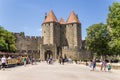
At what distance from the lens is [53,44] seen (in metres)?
101

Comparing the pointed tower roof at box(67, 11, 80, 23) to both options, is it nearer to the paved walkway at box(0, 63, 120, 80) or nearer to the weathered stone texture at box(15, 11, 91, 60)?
the weathered stone texture at box(15, 11, 91, 60)

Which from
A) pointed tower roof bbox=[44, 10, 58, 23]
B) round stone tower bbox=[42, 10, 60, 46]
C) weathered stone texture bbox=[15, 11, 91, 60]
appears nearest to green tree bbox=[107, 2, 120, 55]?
weathered stone texture bbox=[15, 11, 91, 60]

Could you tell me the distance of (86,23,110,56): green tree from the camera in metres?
73.4

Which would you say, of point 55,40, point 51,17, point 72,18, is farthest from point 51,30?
point 72,18

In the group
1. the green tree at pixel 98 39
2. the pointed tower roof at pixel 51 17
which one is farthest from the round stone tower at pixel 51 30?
the green tree at pixel 98 39

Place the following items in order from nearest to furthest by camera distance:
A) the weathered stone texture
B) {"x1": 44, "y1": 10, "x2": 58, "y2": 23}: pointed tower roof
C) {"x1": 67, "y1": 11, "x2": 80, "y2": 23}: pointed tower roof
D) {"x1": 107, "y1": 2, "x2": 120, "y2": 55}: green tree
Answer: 1. {"x1": 107, "y1": 2, "x2": 120, "y2": 55}: green tree
2. the weathered stone texture
3. {"x1": 44, "y1": 10, "x2": 58, "y2": 23}: pointed tower roof
4. {"x1": 67, "y1": 11, "x2": 80, "y2": 23}: pointed tower roof

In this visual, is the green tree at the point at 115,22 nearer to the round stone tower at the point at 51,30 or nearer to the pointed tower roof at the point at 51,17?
the round stone tower at the point at 51,30

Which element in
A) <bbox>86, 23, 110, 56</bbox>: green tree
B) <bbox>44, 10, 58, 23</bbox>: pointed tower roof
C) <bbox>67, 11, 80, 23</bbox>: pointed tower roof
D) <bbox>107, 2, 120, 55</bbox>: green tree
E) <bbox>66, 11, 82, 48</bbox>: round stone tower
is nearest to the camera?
<bbox>107, 2, 120, 55</bbox>: green tree

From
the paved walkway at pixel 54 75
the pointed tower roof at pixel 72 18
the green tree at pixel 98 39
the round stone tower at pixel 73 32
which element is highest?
the pointed tower roof at pixel 72 18

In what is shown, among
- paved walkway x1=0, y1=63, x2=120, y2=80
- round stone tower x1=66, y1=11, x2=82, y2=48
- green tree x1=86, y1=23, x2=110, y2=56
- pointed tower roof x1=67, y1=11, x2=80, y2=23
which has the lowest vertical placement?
paved walkway x1=0, y1=63, x2=120, y2=80

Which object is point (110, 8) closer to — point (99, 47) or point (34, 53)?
point (99, 47)

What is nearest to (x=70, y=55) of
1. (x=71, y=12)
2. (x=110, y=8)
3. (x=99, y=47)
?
(x=71, y=12)

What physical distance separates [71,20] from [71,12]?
14.7ft

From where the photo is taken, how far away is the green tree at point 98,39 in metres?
73.4
